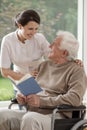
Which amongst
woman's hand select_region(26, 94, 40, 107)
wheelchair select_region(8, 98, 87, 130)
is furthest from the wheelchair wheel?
woman's hand select_region(26, 94, 40, 107)

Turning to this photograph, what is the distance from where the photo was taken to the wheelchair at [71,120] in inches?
93.4

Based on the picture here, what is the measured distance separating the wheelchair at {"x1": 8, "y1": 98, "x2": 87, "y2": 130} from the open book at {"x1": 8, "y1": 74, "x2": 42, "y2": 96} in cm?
24

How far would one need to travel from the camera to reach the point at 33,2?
386 cm

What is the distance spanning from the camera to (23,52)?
3066mm

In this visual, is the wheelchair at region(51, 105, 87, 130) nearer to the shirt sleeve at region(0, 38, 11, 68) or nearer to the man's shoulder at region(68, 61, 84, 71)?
the man's shoulder at region(68, 61, 84, 71)

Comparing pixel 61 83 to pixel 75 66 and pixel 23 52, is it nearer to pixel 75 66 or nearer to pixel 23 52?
pixel 75 66

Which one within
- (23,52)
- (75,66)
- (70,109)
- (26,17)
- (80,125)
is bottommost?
(80,125)

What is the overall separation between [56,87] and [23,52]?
599mm

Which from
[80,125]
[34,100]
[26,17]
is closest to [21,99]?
[34,100]

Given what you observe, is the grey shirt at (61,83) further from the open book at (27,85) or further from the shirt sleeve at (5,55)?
the shirt sleeve at (5,55)

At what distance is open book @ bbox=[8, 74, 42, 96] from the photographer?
2439 mm

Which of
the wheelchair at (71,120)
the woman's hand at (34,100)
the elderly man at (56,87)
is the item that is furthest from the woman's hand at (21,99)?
the wheelchair at (71,120)

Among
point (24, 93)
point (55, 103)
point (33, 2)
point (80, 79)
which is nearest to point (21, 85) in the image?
point (24, 93)

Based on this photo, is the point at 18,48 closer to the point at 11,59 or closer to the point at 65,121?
the point at 11,59
